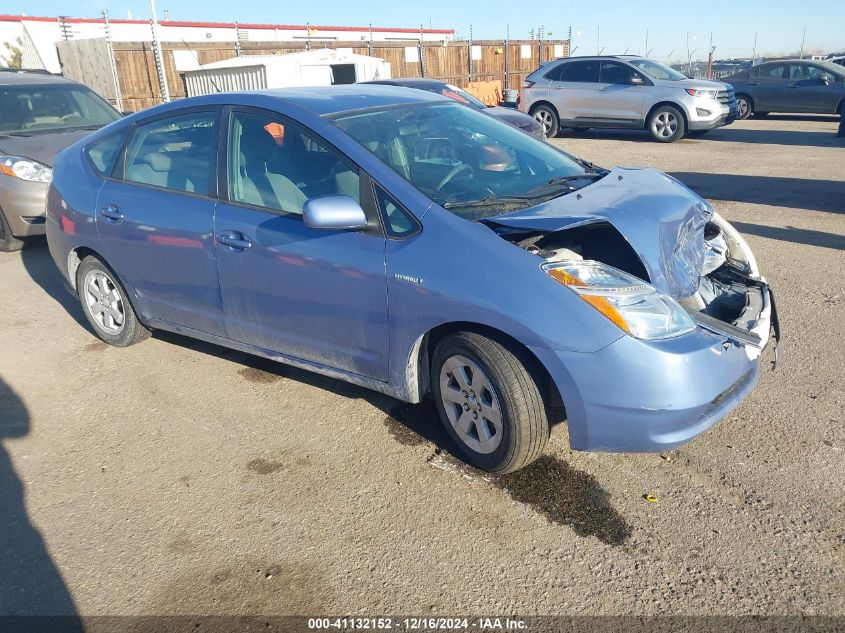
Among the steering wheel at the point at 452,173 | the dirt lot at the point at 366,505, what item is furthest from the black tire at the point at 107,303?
the steering wheel at the point at 452,173

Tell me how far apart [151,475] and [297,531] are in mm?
927

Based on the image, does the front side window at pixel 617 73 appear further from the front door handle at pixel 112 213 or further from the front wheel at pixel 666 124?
the front door handle at pixel 112 213

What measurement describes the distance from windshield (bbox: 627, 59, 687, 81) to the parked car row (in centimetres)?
1162

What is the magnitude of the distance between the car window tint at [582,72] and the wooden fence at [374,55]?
1017 centimetres

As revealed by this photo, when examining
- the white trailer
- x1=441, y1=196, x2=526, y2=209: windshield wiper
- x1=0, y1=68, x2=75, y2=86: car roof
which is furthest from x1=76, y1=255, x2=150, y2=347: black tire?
the white trailer

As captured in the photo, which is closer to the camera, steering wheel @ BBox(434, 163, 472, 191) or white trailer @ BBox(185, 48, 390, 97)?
steering wheel @ BBox(434, 163, 472, 191)

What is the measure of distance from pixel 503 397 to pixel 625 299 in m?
0.65

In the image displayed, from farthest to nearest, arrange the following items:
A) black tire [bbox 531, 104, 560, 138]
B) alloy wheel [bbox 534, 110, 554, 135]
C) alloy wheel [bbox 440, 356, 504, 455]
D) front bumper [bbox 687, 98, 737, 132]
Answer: alloy wheel [bbox 534, 110, 554, 135], black tire [bbox 531, 104, 560, 138], front bumper [bbox 687, 98, 737, 132], alloy wheel [bbox 440, 356, 504, 455]

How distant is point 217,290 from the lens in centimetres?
403

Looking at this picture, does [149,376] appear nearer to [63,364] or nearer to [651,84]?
[63,364]

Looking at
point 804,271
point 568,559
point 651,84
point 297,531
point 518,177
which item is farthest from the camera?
point 651,84

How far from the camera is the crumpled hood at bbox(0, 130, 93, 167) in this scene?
720cm

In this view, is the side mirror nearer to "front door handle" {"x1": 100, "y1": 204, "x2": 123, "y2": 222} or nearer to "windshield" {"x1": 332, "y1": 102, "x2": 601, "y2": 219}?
"windshield" {"x1": 332, "y1": 102, "x2": 601, "y2": 219}

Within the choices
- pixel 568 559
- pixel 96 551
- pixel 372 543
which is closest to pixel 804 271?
pixel 568 559
